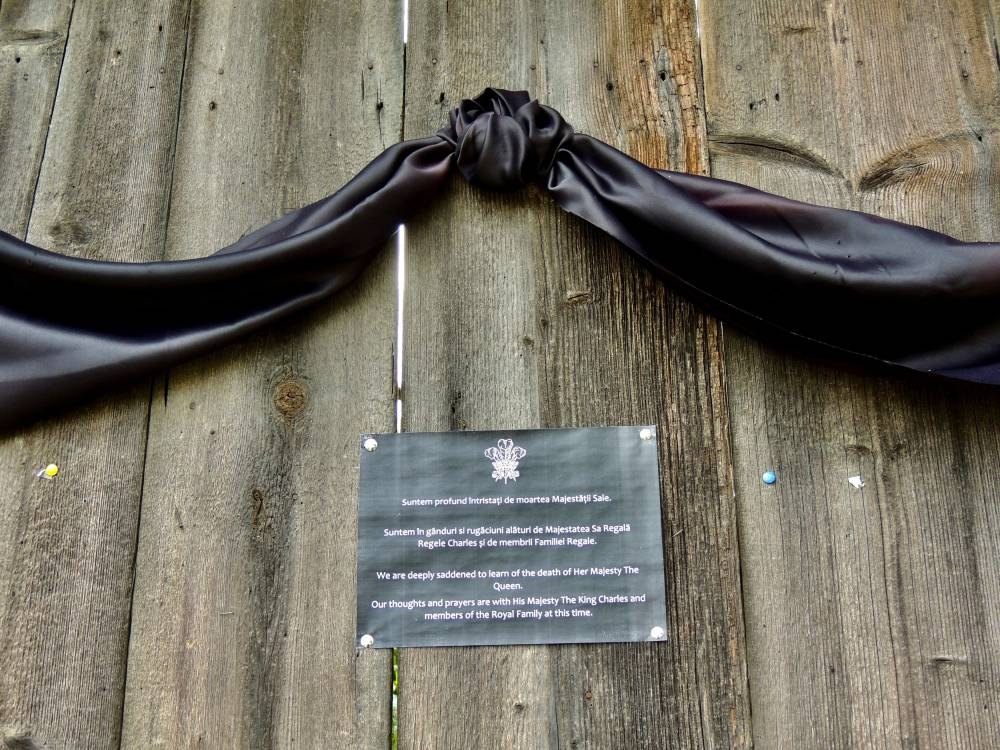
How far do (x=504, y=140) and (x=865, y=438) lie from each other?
0.88 m

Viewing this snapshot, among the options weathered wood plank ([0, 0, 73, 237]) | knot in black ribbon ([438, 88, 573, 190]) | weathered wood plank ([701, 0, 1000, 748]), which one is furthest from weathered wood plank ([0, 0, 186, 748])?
weathered wood plank ([701, 0, 1000, 748])

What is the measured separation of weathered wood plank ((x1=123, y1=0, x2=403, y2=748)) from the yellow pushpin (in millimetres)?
188

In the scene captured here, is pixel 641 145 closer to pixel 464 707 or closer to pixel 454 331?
pixel 454 331

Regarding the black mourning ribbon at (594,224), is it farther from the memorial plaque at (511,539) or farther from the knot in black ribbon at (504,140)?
the memorial plaque at (511,539)

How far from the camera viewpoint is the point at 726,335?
1.55 metres

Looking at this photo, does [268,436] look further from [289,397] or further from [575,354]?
[575,354]

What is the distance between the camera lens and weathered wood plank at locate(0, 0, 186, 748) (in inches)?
55.5

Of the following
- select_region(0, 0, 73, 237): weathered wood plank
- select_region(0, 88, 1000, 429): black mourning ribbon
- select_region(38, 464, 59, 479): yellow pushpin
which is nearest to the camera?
select_region(0, 88, 1000, 429): black mourning ribbon

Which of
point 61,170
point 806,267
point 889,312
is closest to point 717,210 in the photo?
point 806,267

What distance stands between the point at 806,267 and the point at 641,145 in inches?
19.1

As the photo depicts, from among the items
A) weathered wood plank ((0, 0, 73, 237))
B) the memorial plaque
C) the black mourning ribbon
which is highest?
weathered wood plank ((0, 0, 73, 237))

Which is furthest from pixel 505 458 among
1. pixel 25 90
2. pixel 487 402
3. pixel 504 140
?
pixel 25 90

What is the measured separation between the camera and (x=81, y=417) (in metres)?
1.54

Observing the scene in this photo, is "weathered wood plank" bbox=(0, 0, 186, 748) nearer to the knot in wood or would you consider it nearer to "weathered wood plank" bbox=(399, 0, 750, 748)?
the knot in wood
